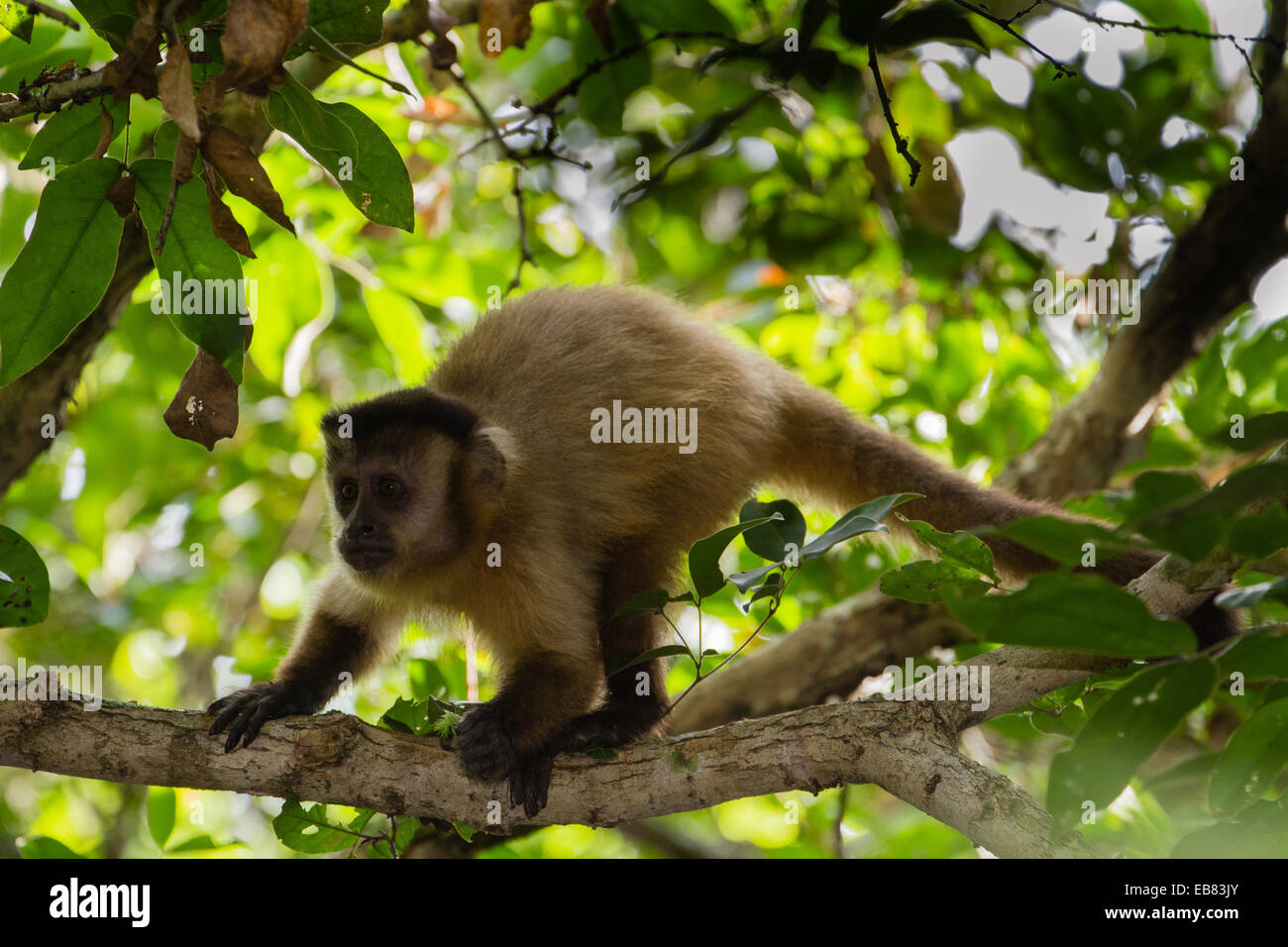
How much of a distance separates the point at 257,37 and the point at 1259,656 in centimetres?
273

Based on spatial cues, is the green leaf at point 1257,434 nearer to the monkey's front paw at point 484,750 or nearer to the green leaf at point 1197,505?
the green leaf at point 1197,505

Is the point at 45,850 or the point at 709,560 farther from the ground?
the point at 709,560

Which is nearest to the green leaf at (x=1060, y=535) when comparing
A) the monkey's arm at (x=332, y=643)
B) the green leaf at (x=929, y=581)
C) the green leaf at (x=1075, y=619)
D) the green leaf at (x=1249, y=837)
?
the green leaf at (x=1075, y=619)

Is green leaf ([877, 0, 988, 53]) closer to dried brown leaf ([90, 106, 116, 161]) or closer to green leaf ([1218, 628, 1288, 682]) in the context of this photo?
green leaf ([1218, 628, 1288, 682])

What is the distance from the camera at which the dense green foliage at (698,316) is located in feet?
9.99

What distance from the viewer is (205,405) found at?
317 cm

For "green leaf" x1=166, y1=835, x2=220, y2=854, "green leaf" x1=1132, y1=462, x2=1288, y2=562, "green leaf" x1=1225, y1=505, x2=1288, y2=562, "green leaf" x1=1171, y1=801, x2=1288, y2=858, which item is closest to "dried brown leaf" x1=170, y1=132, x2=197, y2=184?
"green leaf" x1=1132, y1=462, x2=1288, y2=562

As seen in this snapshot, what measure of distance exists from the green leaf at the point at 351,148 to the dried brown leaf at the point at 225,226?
32 centimetres

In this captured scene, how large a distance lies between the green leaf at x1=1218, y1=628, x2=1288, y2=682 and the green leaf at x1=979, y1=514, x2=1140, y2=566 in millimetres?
553

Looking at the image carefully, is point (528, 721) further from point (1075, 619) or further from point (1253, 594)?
point (1253, 594)

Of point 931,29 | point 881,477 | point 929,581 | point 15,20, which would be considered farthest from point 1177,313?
point 15,20

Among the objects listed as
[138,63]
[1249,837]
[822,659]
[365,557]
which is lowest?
[1249,837]

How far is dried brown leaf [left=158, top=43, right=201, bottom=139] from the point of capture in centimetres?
257

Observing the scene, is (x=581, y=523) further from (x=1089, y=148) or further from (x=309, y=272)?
(x=1089, y=148)
